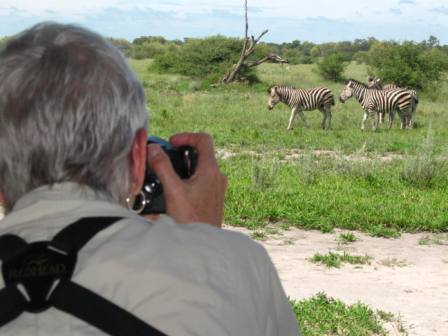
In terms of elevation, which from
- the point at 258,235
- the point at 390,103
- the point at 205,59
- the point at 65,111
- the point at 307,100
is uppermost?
the point at 65,111

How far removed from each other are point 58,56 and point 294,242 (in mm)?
5184

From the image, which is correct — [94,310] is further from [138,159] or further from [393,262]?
[393,262]

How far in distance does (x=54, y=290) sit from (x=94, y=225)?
13 centimetres

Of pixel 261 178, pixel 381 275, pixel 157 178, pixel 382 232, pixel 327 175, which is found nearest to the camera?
pixel 157 178

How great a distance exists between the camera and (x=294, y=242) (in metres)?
6.30

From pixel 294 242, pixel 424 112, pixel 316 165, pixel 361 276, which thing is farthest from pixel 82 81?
pixel 424 112

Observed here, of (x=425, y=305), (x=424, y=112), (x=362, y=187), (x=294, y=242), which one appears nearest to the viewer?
(x=425, y=305)

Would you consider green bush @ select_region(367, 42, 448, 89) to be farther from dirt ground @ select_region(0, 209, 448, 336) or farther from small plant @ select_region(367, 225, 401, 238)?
dirt ground @ select_region(0, 209, 448, 336)

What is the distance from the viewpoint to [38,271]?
41.8 inches

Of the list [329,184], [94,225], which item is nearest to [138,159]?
[94,225]

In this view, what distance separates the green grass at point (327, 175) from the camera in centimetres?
693

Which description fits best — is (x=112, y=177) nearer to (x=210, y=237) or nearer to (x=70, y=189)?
(x=70, y=189)

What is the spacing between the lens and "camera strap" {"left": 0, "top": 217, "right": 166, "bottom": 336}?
1.08 metres

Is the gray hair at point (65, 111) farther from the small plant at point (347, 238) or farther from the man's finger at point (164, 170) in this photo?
the small plant at point (347, 238)
